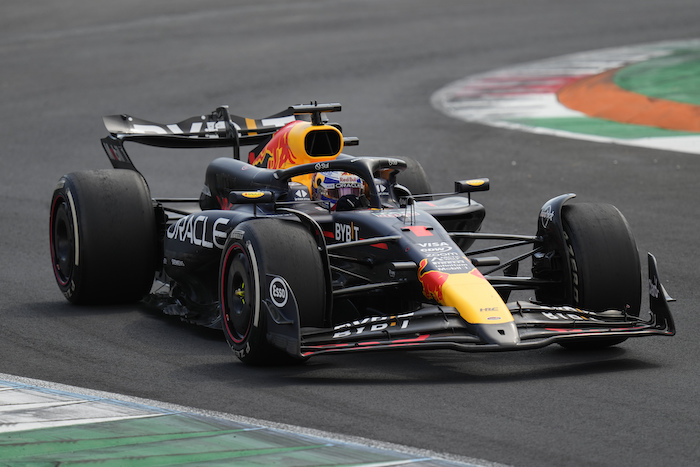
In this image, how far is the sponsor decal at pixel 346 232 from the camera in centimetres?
788

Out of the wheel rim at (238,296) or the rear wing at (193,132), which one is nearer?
the wheel rim at (238,296)

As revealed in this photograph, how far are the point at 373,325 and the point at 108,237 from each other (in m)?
2.93

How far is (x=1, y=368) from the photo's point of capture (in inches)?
290

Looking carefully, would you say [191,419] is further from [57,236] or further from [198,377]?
[57,236]

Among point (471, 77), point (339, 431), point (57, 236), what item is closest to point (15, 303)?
point (57, 236)

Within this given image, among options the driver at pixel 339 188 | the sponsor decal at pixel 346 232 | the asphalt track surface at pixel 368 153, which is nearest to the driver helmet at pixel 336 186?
the driver at pixel 339 188

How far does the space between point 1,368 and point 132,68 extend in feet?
55.8

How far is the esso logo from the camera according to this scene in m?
6.99

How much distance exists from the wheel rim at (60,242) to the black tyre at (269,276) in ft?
8.33

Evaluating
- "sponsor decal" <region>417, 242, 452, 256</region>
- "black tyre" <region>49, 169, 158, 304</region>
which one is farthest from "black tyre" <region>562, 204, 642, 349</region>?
"black tyre" <region>49, 169, 158, 304</region>

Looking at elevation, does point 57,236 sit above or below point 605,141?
above

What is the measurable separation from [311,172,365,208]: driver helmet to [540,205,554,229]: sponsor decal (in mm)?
1275

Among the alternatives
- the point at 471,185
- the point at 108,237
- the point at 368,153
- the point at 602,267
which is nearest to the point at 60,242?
the point at 108,237

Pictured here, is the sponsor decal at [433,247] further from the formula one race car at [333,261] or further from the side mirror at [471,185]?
the side mirror at [471,185]
